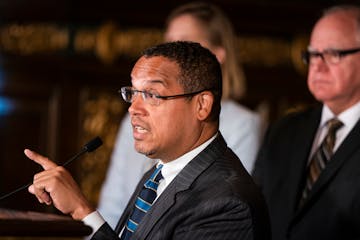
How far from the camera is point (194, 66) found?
2350mm

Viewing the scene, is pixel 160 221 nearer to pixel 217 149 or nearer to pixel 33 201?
pixel 217 149

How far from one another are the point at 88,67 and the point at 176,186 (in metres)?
2.96

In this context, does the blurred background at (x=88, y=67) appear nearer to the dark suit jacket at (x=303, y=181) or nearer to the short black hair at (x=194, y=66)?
the dark suit jacket at (x=303, y=181)

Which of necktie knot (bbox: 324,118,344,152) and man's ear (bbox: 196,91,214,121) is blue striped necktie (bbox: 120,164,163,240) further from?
necktie knot (bbox: 324,118,344,152)

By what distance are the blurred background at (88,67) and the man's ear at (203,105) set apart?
8.84 feet

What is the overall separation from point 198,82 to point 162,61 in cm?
11

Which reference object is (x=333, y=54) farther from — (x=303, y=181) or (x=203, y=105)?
(x=203, y=105)

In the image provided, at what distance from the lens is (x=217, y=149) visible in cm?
236

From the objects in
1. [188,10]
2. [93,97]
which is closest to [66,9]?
[93,97]

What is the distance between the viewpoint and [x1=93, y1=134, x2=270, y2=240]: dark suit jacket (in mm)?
2197

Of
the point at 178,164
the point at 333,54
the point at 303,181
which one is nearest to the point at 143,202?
A: the point at 178,164

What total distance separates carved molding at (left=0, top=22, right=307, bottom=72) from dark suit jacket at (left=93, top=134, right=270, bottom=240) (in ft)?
9.26

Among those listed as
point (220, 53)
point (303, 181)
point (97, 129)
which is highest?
point (220, 53)

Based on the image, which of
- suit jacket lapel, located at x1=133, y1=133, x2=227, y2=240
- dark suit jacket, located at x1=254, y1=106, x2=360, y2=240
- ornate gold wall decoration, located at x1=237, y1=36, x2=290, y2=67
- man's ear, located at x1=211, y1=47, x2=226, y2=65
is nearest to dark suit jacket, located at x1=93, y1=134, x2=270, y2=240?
suit jacket lapel, located at x1=133, y1=133, x2=227, y2=240
